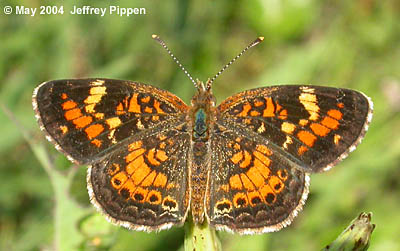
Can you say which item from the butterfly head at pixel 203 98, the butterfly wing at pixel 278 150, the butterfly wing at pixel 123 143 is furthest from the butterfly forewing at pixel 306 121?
the butterfly wing at pixel 123 143

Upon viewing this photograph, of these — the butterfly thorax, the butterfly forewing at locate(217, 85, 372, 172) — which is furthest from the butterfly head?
the butterfly forewing at locate(217, 85, 372, 172)

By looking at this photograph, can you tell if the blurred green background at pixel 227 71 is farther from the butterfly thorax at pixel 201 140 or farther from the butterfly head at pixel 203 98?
the butterfly head at pixel 203 98

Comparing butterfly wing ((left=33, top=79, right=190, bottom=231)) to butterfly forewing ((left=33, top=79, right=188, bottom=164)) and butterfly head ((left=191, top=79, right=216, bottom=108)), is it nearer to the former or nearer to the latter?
butterfly forewing ((left=33, top=79, right=188, bottom=164))

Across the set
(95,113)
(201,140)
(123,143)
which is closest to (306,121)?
(201,140)

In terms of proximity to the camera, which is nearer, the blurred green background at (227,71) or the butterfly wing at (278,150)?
the butterfly wing at (278,150)

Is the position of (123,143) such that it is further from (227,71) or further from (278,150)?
(227,71)
